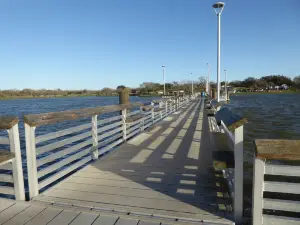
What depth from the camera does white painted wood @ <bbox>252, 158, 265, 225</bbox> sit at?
210cm

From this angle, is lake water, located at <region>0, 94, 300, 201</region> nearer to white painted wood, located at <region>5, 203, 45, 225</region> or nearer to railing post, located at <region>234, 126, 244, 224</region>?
railing post, located at <region>234, 126, 244, 224</region>

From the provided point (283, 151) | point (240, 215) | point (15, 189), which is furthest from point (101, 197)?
point (283, 151)

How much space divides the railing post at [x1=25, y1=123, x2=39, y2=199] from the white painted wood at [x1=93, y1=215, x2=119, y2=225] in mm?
1036

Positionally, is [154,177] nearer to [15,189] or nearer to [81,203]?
[81,203]

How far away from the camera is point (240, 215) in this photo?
236cm

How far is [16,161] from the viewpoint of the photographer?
2.78 metres

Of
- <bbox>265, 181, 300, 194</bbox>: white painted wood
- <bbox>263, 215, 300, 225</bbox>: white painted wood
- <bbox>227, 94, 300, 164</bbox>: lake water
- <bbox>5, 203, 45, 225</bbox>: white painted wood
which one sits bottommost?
<bbox>227, 94, 300, 164</bbox>: lake water

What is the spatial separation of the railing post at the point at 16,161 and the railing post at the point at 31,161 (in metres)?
0.09

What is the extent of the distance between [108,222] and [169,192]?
93 centimetres

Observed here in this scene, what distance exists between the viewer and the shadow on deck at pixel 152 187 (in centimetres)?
256

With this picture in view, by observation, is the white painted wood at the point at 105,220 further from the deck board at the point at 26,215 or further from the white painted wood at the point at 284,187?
the white painted wood at the point at 284,187

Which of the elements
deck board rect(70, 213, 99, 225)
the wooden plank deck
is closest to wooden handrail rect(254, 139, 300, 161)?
the wooden plank deck

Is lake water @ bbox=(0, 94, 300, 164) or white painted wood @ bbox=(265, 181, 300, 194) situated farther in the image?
lake water @ bbox=(0, 94, 300, 164)

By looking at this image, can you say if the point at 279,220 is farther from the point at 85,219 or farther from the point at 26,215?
the point at 26,215
